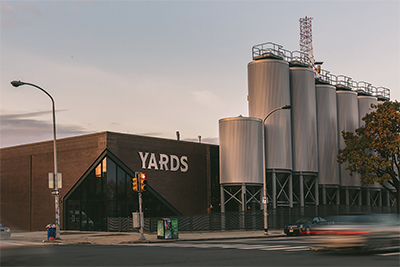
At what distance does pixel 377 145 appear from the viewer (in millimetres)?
50938

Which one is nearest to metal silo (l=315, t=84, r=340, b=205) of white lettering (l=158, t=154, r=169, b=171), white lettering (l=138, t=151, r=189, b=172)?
white lettering (l=138, t=151, r=189, b=172)

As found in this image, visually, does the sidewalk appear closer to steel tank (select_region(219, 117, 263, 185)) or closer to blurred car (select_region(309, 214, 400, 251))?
steel tank (select_region(219, 117, 263, 185))

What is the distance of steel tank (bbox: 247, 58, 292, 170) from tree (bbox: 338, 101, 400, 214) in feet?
28.4

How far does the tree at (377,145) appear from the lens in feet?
167

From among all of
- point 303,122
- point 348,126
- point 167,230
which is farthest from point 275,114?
point 167,230

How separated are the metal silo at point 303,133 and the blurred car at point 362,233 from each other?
31.4 meters

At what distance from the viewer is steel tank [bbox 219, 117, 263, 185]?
44312 millimetres

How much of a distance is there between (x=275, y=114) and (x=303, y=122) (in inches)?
169

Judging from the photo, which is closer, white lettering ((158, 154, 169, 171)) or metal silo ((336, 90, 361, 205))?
white lettering ((158, 154, 169, 171))

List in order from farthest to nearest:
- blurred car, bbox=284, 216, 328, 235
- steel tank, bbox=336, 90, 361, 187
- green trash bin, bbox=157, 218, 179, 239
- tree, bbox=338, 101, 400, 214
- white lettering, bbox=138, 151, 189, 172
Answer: steel tank, bbox=336, 90, 361, 187 < tree, bbox=338, 101, 400, 214 < white lettering, bbox=138, 151, 189, 172 < blurred car, bbox=284, 216, 328, 235 < green trash bin, bbox=157, 218, 179, 239

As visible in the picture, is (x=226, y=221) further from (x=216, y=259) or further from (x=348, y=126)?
(x=216, y=259)

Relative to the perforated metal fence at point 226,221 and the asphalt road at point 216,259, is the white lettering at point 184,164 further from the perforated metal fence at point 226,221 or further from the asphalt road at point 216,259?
the asphalt road at point 216,259

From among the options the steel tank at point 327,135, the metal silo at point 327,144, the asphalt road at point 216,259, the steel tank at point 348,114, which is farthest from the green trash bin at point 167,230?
the steel tank at point 348,114

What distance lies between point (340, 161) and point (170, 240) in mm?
A: 29789
